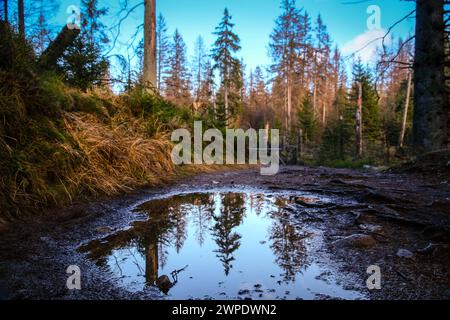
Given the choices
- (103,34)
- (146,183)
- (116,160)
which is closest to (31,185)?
(116,160)

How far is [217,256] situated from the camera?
2.26 metres

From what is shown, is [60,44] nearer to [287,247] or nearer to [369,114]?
[287,247]

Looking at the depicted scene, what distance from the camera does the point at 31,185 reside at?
315 centimetres

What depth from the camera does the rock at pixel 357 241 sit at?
7.59ft

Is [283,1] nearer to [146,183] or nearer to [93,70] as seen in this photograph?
[93,70]

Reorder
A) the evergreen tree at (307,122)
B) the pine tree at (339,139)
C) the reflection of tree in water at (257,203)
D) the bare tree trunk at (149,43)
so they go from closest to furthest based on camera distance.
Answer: the reflection of tree in water at (257,203), the bare tree trunk at (149,43), the pine tree at (339,139), the evergreen tree at (307,122)

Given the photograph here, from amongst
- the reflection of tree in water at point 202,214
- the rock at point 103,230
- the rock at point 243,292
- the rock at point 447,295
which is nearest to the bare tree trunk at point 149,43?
the reflection of tree in water at point 202,214

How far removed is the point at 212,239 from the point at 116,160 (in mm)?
2978

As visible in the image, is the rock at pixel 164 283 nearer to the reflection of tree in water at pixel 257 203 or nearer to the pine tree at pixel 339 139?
the reflection of tree in water at pixel 257 203

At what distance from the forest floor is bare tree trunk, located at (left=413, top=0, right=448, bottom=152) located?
9.50 ft

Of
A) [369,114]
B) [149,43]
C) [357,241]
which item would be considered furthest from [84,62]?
[369,114]

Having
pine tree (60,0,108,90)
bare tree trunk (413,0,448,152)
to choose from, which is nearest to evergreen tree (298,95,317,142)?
bare tree trunk (413,0,448,152)

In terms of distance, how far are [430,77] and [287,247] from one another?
607 centimetres

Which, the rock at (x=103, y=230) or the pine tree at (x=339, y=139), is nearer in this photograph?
the rock at (x=103, y=230)
